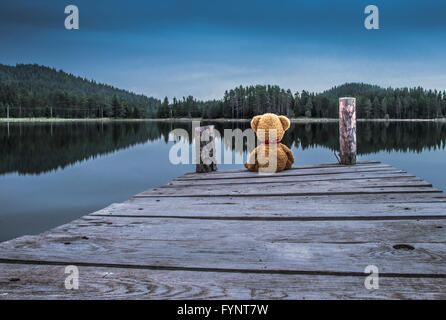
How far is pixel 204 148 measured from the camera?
19.3 feet

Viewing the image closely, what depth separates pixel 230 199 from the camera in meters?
3.74

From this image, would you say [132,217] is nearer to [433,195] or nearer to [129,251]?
[129,251]

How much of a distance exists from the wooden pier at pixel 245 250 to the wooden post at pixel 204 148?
2.12m

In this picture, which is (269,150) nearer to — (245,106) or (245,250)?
(245,250)

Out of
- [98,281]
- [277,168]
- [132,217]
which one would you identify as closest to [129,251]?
[98,281]

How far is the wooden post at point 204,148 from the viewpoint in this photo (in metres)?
5.80

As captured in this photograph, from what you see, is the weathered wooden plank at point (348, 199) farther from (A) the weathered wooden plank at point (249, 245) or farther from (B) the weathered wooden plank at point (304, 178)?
(B) the weathered wooden plank at point (304, 178)

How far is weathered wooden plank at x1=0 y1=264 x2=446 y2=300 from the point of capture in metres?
1.57

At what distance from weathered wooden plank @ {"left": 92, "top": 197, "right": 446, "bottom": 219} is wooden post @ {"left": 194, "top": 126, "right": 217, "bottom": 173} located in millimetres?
2189

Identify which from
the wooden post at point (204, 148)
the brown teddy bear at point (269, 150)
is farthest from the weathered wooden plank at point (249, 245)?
the wooden post at point (204, 148)

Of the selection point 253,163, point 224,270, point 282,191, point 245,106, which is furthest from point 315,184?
point 245,106

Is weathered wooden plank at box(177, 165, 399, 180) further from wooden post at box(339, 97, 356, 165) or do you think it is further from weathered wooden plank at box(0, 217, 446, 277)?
weathered wooden plank at box(0, 217, 446, 277)

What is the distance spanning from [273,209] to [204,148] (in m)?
2.88

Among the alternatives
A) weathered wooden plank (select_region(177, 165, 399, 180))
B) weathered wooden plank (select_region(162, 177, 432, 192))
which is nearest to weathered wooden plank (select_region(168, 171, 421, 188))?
weathered wooden plank (select_region(162, 177, 432, 192))
